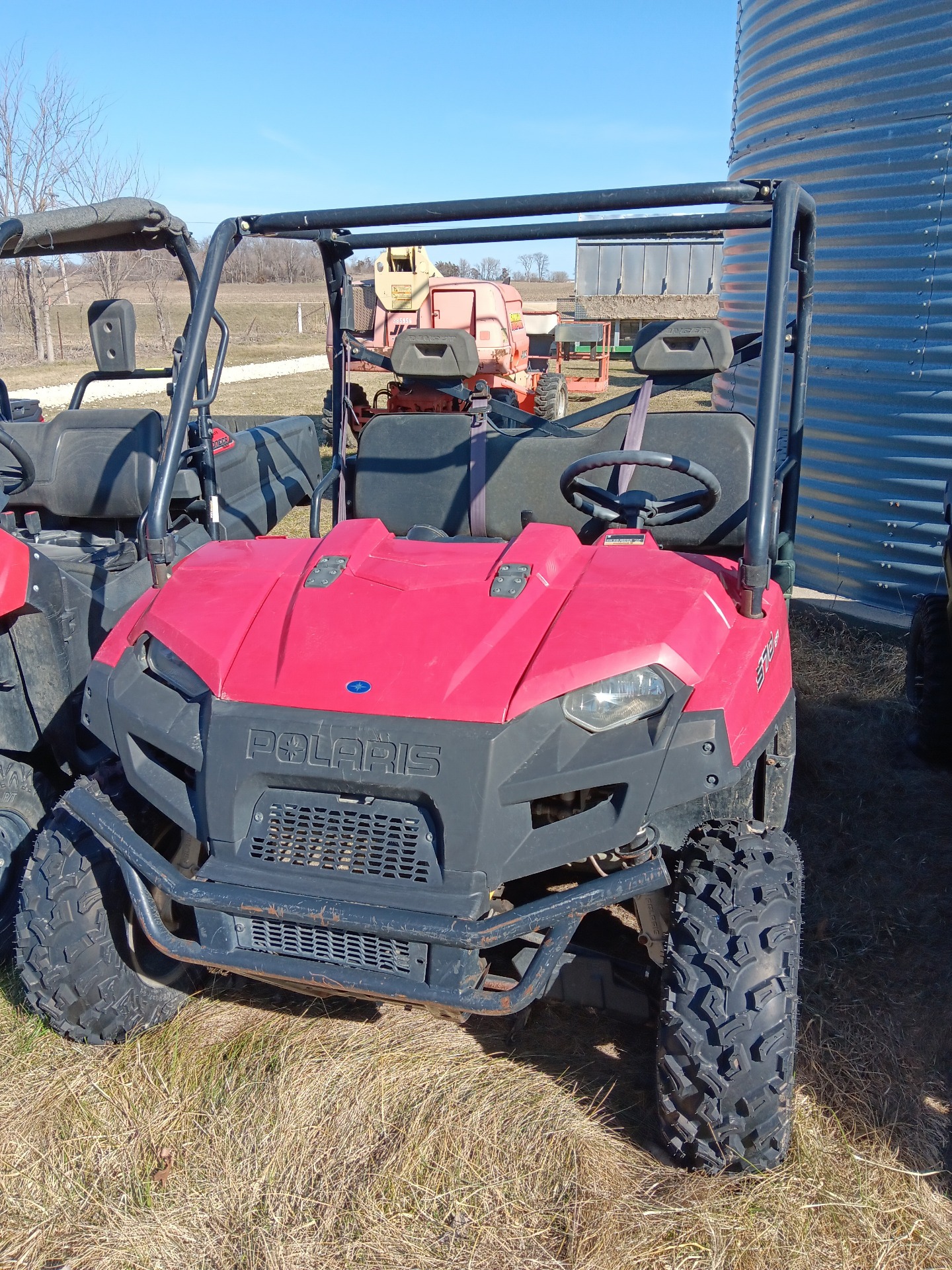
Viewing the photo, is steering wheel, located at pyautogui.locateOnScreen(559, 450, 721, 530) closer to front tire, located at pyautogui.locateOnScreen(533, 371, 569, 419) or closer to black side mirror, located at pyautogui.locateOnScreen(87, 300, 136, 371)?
black side mirror, located at pyautogui.locateOnScreen(87, 300, 136, 371)

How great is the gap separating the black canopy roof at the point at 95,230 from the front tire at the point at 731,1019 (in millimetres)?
2951

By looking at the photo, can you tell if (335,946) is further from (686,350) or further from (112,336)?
(112,336)

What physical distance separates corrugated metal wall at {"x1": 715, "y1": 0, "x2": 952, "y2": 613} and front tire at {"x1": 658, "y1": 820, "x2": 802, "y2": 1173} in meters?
4.07

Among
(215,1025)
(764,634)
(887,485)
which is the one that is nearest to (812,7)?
(887,485)

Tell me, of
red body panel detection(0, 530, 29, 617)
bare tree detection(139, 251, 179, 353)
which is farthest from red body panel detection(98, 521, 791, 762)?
bare tree detection(139, 251, 179, 353)

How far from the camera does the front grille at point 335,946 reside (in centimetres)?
195

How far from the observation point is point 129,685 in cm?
230

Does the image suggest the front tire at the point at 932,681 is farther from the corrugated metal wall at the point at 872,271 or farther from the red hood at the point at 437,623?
the red hood at the point at 437,623

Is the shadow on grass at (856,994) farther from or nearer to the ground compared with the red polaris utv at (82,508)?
nearer to the ground

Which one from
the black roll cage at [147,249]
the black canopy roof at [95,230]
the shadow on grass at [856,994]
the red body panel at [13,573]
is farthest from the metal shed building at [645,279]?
the red body panel at [13,573]

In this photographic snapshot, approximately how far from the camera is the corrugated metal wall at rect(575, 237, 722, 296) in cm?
2386

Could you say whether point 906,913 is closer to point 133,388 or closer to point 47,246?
point 47,246

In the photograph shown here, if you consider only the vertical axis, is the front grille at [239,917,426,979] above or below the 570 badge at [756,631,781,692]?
below

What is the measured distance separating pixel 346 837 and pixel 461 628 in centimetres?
48
